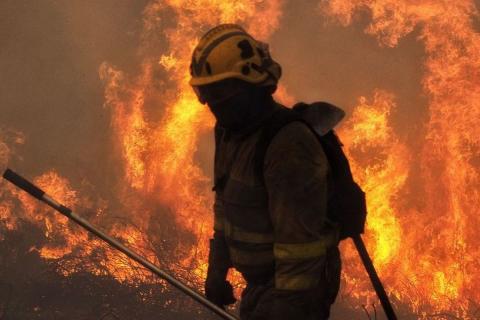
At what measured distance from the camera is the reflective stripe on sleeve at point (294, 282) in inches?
92.0

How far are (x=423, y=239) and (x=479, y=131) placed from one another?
2270mm

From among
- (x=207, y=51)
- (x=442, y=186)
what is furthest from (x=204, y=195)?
(x=207, y=51)

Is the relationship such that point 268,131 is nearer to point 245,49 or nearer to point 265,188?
point 265,188

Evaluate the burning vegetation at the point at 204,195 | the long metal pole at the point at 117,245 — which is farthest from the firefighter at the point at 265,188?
the burning vegetation at the point at 204,195

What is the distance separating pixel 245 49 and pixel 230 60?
11 cm

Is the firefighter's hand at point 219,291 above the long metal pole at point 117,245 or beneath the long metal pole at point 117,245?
beneath

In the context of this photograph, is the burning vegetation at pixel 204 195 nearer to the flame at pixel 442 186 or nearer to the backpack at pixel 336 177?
the flame at pixel 442 186

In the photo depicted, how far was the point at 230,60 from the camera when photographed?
2432mm

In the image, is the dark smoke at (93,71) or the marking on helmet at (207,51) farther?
the dark smoke at (93,71)

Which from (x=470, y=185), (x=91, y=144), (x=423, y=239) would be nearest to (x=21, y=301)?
(x=91, y=144)

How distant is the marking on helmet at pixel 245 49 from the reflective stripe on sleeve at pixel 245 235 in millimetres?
975

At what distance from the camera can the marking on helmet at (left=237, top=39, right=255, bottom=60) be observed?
8.08 ft

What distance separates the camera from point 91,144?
40.4 feet

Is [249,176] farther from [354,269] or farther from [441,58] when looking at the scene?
[441,58]
